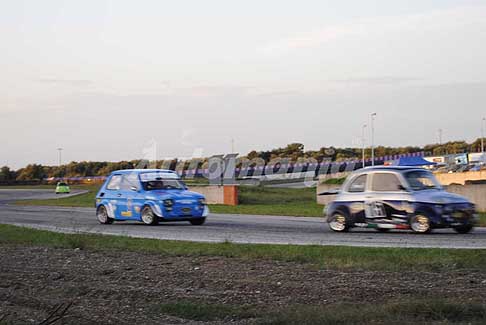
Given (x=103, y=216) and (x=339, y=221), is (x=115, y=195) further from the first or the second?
(x=339, y=221)

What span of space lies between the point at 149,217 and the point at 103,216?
209 cm

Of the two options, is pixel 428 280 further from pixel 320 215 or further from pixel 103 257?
pixel 320 215

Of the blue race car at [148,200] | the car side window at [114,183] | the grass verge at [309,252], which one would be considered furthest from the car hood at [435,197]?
the car side window at [114,183]

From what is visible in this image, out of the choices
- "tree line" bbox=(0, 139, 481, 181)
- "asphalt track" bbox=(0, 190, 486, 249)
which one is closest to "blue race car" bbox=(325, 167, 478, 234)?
"asphalt track" bbox=(0, 190, 486, 249)

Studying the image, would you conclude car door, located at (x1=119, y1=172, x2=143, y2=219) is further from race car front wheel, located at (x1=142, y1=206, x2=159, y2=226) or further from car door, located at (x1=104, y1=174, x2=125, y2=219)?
race car front wheel, located at (x1=142, y1=206, x2=159, y2=226)

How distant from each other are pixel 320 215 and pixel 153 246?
494 inches

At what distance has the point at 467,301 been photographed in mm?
8969

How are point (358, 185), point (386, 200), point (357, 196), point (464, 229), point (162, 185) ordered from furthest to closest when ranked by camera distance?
point (162, 185) → point (358, 185) → point (357, 196) → point (386, 200) → point (464, 229)

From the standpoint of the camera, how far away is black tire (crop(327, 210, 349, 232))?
1992 centimetres

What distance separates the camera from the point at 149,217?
23.4 meters

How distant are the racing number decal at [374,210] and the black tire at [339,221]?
61cm

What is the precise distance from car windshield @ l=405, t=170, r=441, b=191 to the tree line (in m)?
28.0

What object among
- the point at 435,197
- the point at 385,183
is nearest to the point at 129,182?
the point at 385,183

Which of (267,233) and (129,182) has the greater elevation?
(129,182)
